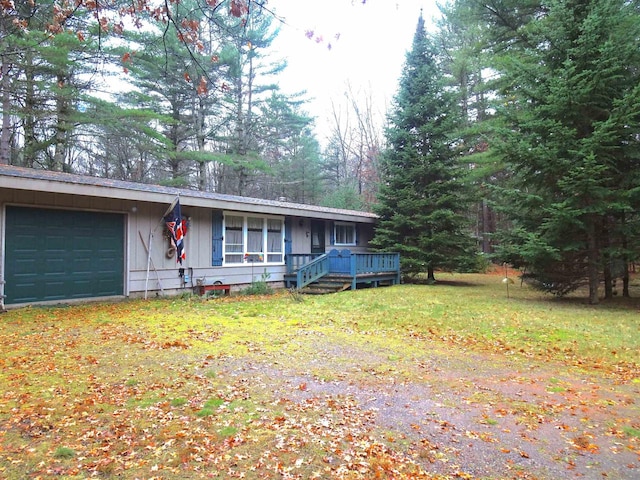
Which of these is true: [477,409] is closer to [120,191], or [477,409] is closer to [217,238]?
[120,191]

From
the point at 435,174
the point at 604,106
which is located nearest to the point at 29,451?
the point at 604,106

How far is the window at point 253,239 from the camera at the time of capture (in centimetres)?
1302

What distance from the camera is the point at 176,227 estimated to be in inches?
427

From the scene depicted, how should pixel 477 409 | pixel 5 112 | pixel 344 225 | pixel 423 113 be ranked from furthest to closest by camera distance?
pixel 344 225
pixel 423 113
pixel 5 112
pixel 477 409

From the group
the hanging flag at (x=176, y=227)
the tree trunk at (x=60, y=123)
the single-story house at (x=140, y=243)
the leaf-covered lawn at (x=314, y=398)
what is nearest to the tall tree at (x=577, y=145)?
the leaf-covered lawn at (x=314, y=398)

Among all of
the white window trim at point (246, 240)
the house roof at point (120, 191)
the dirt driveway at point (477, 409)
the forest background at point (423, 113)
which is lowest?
the dirt driveway at point (477, 409)

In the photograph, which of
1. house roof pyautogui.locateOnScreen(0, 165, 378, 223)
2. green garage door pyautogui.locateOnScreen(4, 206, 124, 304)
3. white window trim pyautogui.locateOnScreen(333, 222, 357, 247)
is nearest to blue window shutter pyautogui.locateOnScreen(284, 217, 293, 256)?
house roof pyautogui.locateOnScreen(0, 165, 378, 223)

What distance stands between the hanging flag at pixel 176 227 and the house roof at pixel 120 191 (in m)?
0.26

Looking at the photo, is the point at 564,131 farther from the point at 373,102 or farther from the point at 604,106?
the point at 373,102

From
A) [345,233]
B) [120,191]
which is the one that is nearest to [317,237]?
[345,233]

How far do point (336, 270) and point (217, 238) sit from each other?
12.8ft

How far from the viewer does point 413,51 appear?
55.7 ft

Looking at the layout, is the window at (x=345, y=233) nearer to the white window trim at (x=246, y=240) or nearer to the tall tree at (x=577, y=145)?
the white window trim at (x=246, y=240)

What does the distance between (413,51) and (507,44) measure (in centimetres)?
357
